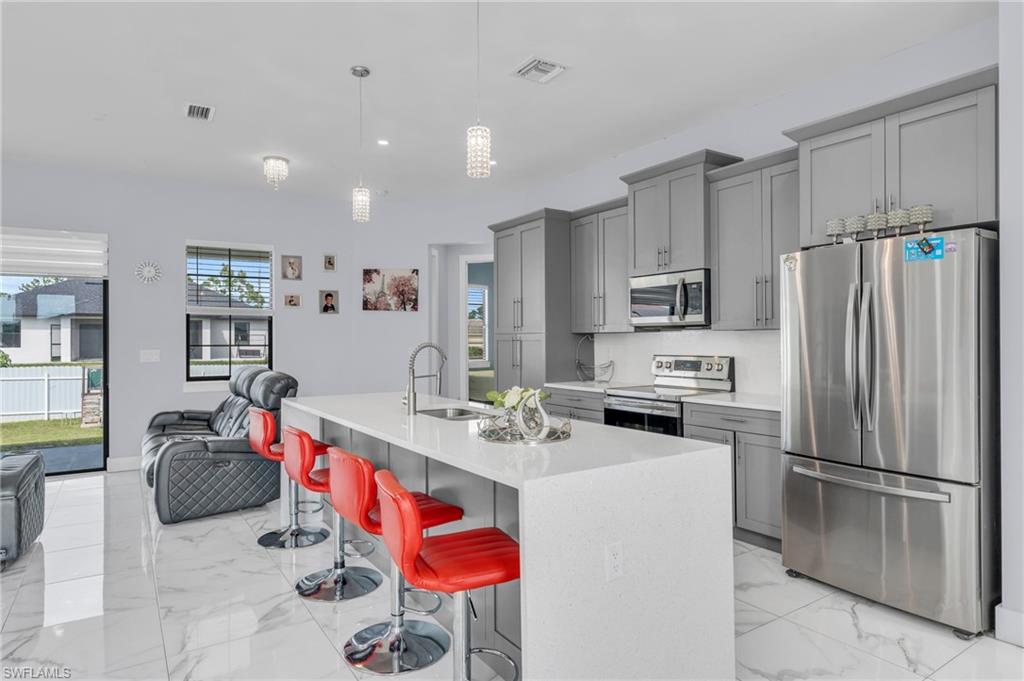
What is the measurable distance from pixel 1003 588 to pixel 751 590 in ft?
3.45

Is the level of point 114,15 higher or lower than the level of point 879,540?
higher

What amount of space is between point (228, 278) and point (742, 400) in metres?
5.45

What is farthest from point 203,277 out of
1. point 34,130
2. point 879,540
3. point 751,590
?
point 879,540

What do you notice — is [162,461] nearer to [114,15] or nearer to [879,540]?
[114,15]

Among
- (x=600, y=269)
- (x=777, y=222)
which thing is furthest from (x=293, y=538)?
(x=777, y=222)

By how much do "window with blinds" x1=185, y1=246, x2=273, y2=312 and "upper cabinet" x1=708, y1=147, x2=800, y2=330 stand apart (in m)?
4.90

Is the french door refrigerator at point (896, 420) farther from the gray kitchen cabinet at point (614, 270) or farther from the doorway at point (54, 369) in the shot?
the doorway at point (54, 369)

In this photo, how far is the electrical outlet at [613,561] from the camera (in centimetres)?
183

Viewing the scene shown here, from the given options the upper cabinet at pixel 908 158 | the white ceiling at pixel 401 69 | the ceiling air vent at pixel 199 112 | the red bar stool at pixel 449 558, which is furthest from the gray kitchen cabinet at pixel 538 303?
the red bar stool at pixel 449 558

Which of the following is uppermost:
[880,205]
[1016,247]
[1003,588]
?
[880,205]

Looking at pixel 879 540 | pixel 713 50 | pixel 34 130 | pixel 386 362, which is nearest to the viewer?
pixel 879 540

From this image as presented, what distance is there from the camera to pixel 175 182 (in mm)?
6262

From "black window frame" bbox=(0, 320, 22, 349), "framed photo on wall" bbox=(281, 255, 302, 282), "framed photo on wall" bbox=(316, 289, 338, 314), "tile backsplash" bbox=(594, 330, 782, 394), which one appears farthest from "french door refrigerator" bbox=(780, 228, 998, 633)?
"black window frame" bbox=(0, 320, 22, 349)

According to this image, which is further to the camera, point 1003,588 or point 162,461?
point 162,461
